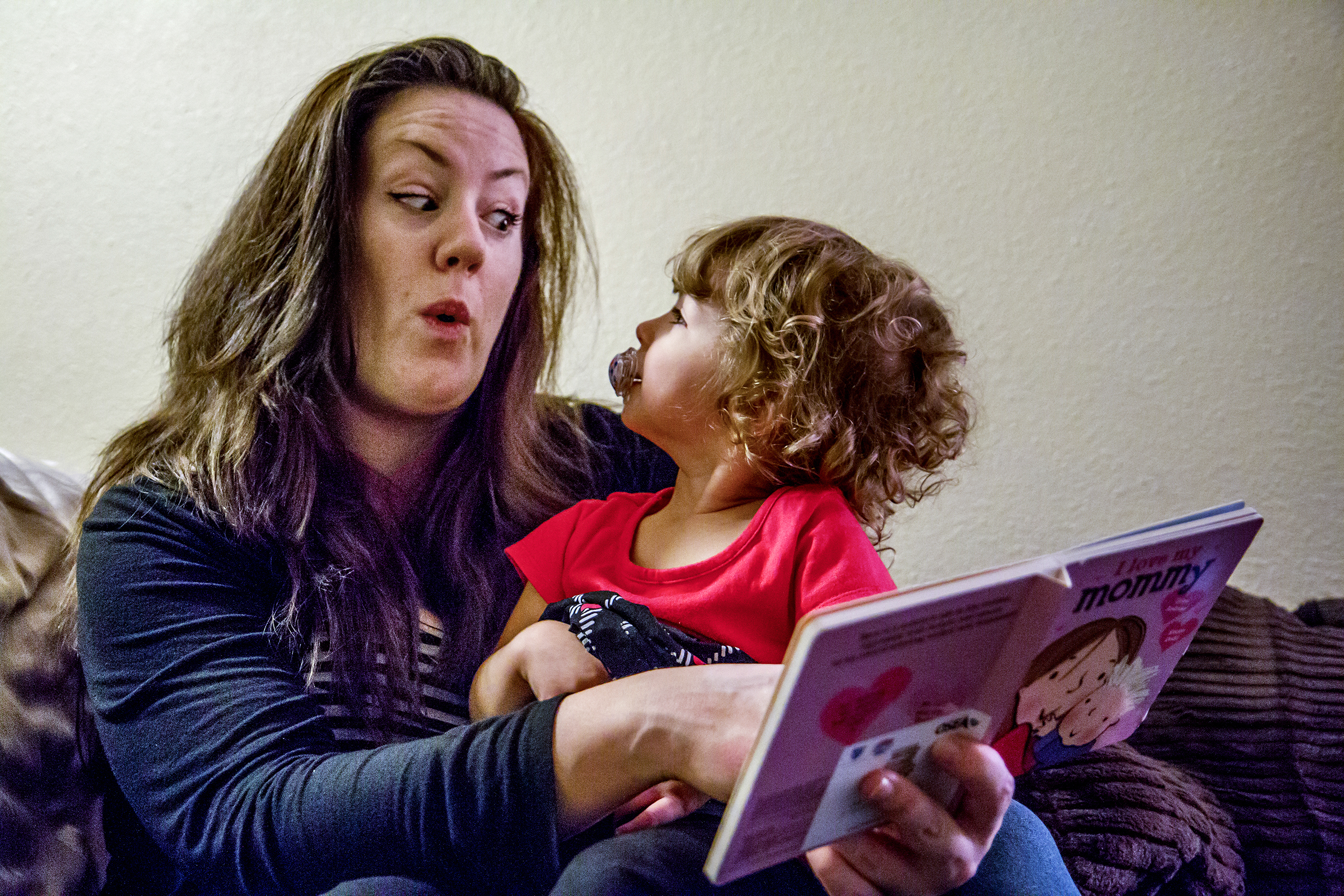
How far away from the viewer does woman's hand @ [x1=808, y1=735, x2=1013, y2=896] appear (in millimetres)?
670

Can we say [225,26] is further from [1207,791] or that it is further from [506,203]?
[1207,791]

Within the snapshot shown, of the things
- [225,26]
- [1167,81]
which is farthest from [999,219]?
[225,26]

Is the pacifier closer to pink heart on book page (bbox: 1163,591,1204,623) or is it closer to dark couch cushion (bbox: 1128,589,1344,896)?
pink heart on book page (bbox: 1163,591,1204,623)

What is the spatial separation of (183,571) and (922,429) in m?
0.69

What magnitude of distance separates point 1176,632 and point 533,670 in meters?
0.53

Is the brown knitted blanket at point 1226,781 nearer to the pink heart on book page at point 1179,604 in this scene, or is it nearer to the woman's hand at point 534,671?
the pink heart on book page at point 1179,604

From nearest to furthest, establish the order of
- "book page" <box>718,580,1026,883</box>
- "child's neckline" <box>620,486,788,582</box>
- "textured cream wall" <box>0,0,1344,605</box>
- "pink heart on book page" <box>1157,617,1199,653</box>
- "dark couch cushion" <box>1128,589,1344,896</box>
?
"book page" <box>718,580,1026,883</box>, "pink heart on book page" <box>1157,617,1199,653</box>, "child's neckline" <box>620,486,788,582</box>, "dark couch cushion" <box>1128,589,1344,896</box>, "textured cream wall" <box>0,0,1344,605</box>

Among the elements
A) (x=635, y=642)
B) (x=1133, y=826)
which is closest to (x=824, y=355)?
(x=635, y=642)

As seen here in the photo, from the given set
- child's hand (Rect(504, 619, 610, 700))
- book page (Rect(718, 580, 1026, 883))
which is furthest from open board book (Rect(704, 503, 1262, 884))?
child's hand (Rect(504, 619, 610, 700))

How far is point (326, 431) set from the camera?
99 cm

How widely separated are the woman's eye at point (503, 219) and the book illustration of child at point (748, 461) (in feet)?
0.64

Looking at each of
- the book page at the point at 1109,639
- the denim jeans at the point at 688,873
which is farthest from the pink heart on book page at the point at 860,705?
the denim jeans at the point at 688,873

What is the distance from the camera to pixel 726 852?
1.96 feet

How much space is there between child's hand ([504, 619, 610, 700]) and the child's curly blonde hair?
23 cm
